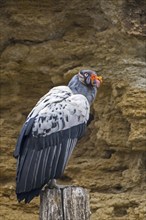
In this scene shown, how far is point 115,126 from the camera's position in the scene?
23.5 feet

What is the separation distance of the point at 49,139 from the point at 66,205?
60 cm

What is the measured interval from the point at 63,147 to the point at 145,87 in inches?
78.1

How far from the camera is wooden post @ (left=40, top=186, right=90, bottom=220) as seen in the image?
455cm

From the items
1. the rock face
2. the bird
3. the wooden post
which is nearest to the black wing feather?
the bird

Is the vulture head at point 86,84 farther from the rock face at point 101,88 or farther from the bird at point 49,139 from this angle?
the rock face at point 101,88

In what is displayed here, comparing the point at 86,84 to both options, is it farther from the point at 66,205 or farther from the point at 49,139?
the point at 66,205

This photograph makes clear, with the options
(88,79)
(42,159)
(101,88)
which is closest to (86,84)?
(88,79)

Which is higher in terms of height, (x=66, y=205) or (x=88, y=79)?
(x=88, y=79)

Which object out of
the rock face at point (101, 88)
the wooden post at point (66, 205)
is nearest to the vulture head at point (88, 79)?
the wooden post at point (66, 205)

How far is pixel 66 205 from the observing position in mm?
4602

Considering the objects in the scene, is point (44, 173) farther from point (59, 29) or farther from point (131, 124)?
point (59, 29)

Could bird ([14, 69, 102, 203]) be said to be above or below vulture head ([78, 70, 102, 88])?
below

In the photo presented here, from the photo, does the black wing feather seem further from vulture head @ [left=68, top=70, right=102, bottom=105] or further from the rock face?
the rock face

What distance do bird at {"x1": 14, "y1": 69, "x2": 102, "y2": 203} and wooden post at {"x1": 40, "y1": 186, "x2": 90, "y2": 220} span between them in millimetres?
166
